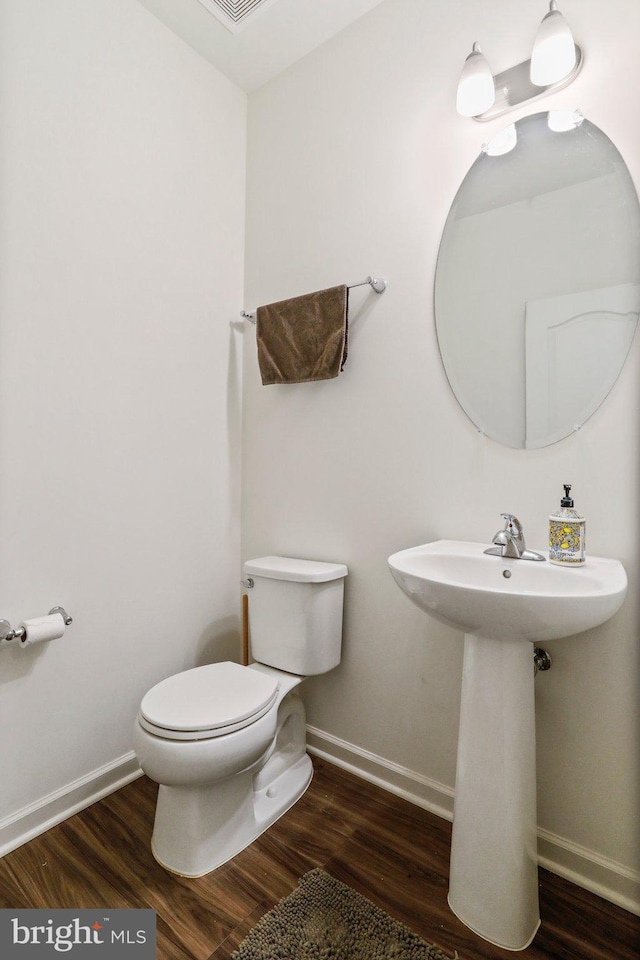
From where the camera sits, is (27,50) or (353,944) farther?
(27,50)

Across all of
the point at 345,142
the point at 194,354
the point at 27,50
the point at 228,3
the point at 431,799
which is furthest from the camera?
the point at 194,354

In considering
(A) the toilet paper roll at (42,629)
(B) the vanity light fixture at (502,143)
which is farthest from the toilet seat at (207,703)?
(B) the vanity light fixture at (502,143)

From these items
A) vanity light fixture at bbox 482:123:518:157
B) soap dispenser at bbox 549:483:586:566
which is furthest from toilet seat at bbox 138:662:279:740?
vanity light fixture at bbox 482:123:518:157

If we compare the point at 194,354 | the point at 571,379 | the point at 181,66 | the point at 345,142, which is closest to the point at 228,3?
the point at 181,66

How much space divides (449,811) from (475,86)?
6.94 ft

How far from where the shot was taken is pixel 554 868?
132 cm

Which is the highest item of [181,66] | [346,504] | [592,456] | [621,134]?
[181,66]

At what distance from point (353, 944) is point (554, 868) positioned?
1.93 feet

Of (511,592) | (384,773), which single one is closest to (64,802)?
(384,773)

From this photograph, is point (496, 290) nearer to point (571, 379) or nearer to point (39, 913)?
point (571, 379)

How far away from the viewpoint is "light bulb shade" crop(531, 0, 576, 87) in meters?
1.24

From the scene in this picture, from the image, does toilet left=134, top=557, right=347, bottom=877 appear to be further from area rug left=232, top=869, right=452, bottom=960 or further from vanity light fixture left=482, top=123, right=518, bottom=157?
vanity light fixture left=482, top=123, right=518, bottom=157

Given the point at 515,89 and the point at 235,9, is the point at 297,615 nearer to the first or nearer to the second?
the point at 515,89

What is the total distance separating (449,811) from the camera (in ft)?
4.97
